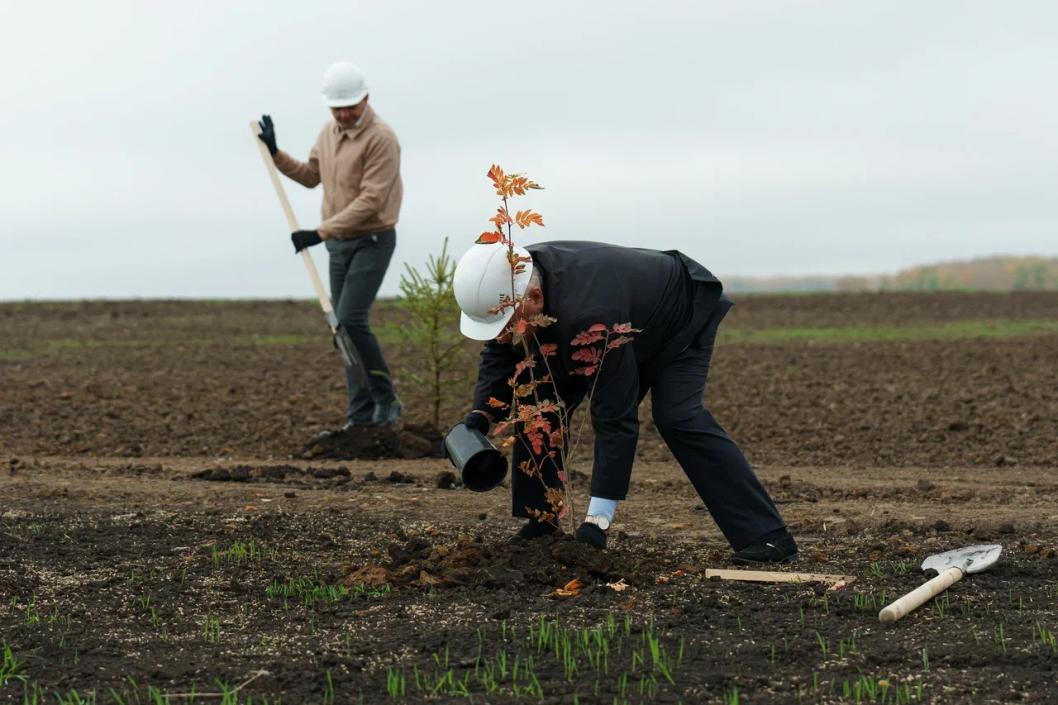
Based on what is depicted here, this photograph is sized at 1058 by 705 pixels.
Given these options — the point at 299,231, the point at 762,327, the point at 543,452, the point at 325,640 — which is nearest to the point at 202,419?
the point at 299,231

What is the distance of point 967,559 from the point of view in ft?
17.9

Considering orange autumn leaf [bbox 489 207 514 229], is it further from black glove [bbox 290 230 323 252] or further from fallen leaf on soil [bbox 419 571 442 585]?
black glove [bbox 290 230 323 252]

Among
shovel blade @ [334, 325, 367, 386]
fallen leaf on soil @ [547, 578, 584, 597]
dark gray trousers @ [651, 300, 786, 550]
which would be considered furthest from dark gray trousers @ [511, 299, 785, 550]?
shovel blade @ [334, 325, 367, 386]

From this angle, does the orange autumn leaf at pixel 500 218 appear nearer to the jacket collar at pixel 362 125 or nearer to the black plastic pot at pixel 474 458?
the black plastic pot at pixel 474 458

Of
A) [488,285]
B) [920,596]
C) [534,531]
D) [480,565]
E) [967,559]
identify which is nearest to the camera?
[920,596]

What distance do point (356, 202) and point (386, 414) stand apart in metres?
1.70

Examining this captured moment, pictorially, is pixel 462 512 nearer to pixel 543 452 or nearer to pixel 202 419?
pixel 543 452

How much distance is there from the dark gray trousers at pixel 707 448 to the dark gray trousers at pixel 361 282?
3.90 meters

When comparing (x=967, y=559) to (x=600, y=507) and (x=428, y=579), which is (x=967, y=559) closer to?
(x=600, y=507)

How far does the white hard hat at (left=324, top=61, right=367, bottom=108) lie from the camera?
9.15 m

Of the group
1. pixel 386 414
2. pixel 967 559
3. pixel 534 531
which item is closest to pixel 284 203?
pixel 386 414

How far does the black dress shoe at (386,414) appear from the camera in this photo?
9.92 metres

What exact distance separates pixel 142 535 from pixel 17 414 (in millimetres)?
5615

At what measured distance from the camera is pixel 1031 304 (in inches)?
931
